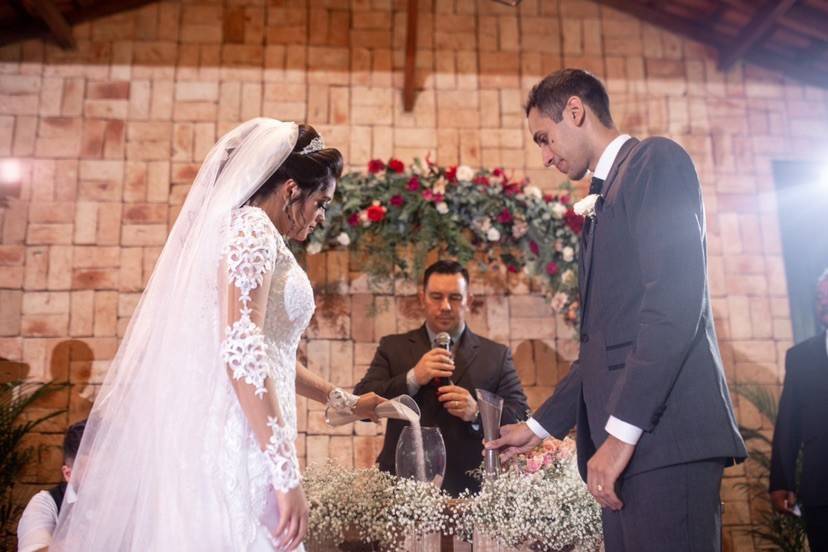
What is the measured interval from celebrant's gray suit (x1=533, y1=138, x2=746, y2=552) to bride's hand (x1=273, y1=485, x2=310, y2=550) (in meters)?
0.80

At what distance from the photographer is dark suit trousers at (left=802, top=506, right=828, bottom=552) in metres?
4.07

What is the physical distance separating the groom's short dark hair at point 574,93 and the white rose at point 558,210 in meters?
3.22

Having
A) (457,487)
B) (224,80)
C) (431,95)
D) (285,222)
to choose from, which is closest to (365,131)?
(431,95)

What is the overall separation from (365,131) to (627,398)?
14.8 ft

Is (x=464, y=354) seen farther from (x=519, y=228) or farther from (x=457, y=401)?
(x=519, y=228)

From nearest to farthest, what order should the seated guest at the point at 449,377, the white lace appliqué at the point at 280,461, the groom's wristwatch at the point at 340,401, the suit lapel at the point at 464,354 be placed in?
the white lace appliqué at the point at 280,461
the groom's wristwatch at the point at 340,401
the seated guest at the point at 449,377
the suit lapel at the point at 464,354

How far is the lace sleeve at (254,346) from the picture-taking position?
2057 mm

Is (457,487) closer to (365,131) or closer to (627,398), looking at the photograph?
(627,398)

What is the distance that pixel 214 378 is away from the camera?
2.20m

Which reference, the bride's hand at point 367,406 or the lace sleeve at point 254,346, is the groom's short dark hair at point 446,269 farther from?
the lace sleeve at point 254,346

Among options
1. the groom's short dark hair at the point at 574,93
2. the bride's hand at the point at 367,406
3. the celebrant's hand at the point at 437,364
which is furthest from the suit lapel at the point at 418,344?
the groom's short dark hair at the point at 574,93

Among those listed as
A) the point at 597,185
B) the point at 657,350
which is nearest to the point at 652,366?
the point at 657,350

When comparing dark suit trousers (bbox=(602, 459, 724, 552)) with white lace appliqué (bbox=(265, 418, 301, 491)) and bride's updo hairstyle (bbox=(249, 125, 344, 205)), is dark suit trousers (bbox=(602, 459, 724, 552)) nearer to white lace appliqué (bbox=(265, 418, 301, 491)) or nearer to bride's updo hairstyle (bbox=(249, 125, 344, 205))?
white lace appliqué (bbox=(265, 418, 301, 491))

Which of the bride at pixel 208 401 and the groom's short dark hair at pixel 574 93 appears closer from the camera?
the bride at pixel 208 401
